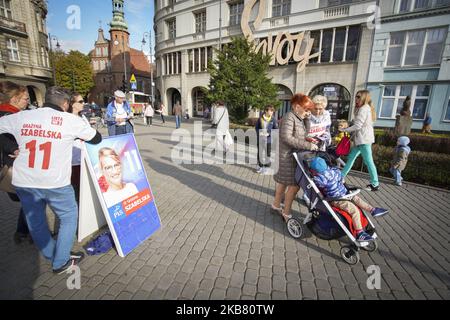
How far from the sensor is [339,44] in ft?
59.2

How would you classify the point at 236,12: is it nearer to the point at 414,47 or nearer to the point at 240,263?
the point at 414,47

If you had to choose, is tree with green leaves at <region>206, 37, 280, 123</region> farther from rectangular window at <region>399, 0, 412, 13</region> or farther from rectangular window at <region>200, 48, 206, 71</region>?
rectangular window at <region>200, 48, 206, 71</region>

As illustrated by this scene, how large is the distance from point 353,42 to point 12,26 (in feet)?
116

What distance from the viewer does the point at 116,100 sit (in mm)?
6008

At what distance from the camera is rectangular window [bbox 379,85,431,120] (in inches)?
614

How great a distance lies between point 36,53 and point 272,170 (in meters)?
35.6

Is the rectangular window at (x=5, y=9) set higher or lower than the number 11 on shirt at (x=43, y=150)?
higher

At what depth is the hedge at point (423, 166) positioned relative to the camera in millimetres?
5492

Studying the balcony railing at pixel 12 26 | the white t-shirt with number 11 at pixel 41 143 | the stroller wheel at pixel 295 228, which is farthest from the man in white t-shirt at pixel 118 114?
the balcony railing at pixel 12 26

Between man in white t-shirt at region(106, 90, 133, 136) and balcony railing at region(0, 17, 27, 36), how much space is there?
30437 millimetres

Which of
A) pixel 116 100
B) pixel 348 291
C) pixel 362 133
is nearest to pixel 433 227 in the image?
pixel 362 133

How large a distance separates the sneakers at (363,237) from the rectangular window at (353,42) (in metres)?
19.1

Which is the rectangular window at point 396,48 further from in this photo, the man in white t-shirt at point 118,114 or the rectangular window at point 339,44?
the man in white t-shirt at point 118,114
